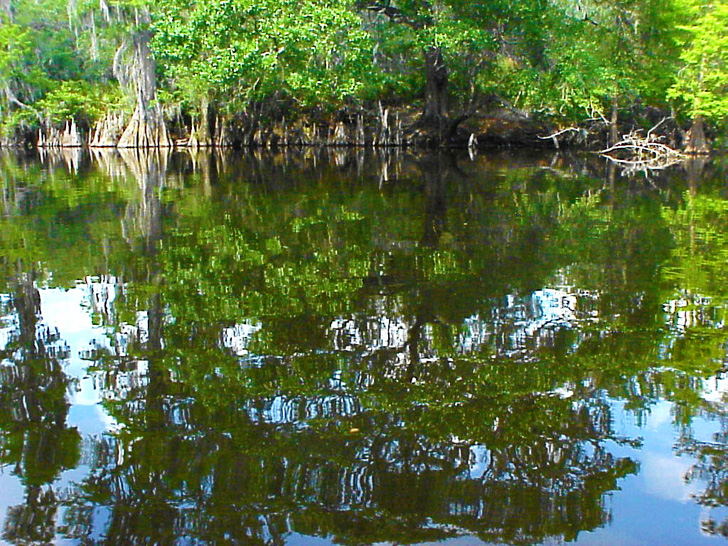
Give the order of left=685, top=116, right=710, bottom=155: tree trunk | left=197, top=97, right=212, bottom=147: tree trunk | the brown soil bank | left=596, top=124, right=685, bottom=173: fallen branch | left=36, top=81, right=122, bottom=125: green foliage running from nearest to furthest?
left=596, top=124, right=685, bottom=173: fallen branch
left=685, top=116, right=710, bottom=155: tree trunk
the brown soil bank
left=197, top=97, right=212, bottom=147: tree trunk
left=36, top=81, right=122, bottom=125: green foliage

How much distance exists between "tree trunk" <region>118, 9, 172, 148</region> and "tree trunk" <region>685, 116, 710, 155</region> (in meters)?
21.3

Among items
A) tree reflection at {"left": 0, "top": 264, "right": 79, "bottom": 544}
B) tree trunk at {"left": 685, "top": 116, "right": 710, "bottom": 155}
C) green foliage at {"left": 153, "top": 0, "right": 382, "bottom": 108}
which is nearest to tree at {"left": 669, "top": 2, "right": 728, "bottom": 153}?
tree trunk at {"left": 685, "top": 116, "right": 710, "bottom": 155}

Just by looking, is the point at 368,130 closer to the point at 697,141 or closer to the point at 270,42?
the point at 270,42

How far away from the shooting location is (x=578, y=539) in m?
3.03

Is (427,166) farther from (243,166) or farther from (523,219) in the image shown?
(523,219)

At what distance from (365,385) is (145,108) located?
31121 mm

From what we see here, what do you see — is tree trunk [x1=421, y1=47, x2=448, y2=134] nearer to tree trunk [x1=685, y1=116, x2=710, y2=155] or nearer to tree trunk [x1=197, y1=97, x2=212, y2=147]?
tree trunk [x1=685, y1=116, x2=710, y2=155]

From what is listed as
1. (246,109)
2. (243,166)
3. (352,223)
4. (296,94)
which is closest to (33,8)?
(246,109)

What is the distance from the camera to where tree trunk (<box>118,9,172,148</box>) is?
3186 centimetres

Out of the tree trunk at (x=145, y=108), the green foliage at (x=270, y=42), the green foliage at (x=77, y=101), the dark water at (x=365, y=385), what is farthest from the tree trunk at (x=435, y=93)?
the dark water at (x=365, y=385)

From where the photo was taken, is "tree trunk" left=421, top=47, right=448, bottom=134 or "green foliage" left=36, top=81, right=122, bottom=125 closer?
"tree trunk" left=421, top=47, right=448, bottom=134

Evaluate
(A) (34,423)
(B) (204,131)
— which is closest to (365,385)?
(A) (34,423)

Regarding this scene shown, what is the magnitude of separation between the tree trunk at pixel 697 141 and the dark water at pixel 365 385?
20.1 m

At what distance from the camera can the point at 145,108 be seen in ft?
109
